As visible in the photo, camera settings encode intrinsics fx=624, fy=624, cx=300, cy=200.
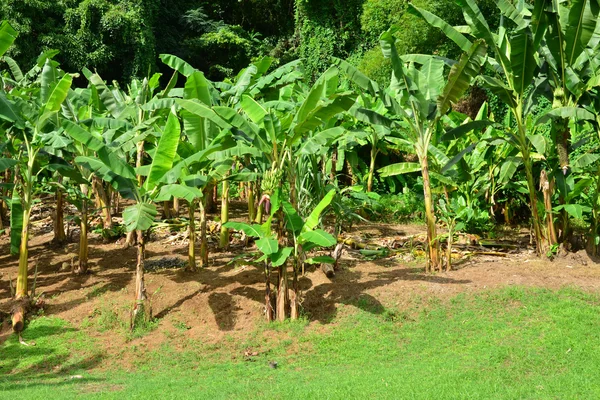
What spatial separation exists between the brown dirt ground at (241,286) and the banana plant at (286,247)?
0.32 meters

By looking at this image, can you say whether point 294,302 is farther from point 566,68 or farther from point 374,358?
point 566,68

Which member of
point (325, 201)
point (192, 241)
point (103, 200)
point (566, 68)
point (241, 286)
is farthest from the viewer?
point (103, 200)

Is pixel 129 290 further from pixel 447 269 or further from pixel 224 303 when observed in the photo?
pixel 447 269

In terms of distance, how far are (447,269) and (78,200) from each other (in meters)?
5.53

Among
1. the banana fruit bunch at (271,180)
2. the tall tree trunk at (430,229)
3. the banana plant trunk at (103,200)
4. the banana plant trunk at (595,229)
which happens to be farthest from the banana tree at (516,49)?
the banana plant trunk at (103,200)

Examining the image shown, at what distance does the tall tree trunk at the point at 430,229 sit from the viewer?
8062 mm

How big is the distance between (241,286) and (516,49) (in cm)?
466

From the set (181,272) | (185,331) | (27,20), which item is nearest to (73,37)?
(27,20)

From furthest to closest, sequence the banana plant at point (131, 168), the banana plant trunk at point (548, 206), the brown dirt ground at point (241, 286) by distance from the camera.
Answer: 1. the banana plant trunk at point (548, 206)
2. the brown dirt ground at point (241, 286)
3. the banana plant at point (131, 168)

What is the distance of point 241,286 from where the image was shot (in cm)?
837

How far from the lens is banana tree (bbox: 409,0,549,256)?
25.8 feet

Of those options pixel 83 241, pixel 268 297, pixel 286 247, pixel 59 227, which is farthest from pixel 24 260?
pixel 286 247

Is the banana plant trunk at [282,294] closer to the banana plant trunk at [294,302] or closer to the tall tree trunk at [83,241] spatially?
the banana plant trunk at [294,302]

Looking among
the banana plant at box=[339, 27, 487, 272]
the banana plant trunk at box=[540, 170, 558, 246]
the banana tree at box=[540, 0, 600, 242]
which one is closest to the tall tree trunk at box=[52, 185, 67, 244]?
the banana plant at box=[339, 27, 487, 272]
